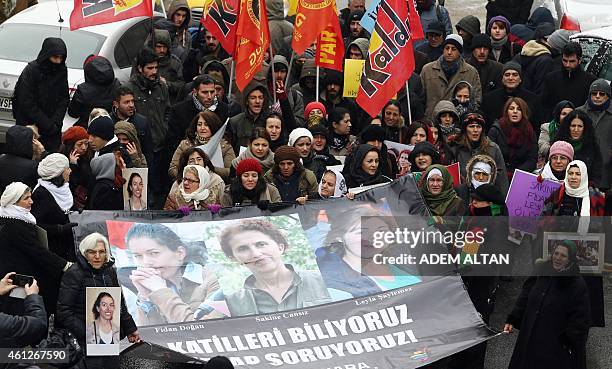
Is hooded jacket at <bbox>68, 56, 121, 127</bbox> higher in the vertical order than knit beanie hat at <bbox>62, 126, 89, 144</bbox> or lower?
lower

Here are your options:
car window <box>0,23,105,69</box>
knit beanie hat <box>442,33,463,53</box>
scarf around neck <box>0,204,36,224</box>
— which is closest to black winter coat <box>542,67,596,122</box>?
knit beanie hat <box>442,33,463,53</box>

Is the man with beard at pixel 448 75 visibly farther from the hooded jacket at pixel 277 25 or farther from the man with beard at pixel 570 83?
the hooded jacket at pixel 277 25

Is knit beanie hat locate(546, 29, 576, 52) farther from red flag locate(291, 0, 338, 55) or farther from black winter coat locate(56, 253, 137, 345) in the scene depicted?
black winter coat locate(56, 253, 137, 345)

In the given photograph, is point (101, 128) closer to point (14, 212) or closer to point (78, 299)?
point (14, 212)

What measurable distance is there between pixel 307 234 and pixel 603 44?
6690mm

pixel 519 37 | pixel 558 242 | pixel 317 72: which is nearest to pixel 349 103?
pixel 317 72

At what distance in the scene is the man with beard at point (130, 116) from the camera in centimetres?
1519

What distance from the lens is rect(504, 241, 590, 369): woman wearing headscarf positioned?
40.0 ft

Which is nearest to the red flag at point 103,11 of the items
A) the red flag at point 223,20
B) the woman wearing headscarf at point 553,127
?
the red flag at point 223,20

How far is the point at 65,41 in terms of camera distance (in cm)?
1816

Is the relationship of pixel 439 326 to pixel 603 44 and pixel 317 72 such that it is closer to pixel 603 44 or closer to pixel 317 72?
pixel 317 72

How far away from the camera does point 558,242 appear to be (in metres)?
12.3

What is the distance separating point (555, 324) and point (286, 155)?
303 cm

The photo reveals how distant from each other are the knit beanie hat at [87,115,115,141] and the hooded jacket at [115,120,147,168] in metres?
0.48
